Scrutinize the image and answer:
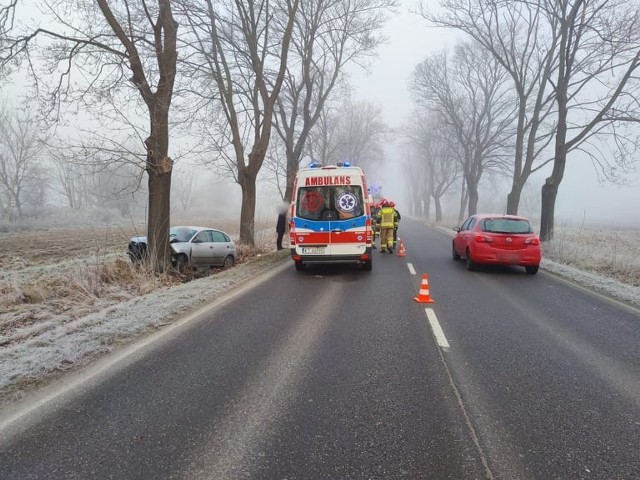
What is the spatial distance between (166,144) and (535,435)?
973cm

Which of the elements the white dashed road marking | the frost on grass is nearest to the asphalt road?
the white dashed road marking

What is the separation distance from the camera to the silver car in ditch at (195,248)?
444 inches

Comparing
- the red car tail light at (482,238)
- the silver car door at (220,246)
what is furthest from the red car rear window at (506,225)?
the silver car door at (220,246)

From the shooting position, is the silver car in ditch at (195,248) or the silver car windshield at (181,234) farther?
the silver car windshield at (181,234)

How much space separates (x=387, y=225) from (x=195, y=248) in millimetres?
6756

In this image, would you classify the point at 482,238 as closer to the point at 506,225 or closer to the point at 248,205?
Answer: the point at 506,225

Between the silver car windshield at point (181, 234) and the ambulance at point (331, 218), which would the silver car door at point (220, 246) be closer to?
the silver car windshield at point (181, 234)

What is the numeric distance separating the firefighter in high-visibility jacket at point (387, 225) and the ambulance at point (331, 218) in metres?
4.13

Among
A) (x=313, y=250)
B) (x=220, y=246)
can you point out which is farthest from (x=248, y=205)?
(x=313, y=250)

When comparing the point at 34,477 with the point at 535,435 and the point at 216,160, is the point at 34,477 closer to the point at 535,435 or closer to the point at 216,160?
the point at 535,435

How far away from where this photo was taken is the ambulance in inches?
376

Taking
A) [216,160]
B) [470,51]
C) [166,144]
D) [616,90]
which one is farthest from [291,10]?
[470,51]

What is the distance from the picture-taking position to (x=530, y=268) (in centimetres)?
985

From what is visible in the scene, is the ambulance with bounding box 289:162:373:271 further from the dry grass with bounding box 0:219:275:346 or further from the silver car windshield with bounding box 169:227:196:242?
the silver car windshield with bounding box 169:227:196:242
